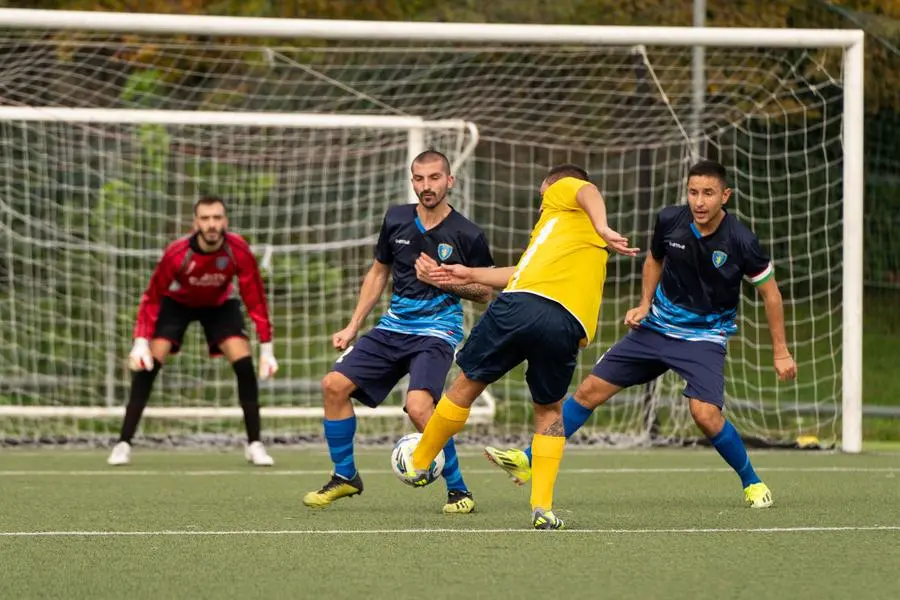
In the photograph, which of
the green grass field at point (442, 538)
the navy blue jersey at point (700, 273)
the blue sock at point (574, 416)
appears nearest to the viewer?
the green grass field at point (442, 538)

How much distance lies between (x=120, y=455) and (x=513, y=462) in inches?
159

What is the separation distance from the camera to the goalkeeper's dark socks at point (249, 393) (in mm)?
10445

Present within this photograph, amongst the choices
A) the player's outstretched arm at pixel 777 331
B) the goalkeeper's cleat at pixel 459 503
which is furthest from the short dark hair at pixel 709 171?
the goalkeeper's cleat at pixel 459 503

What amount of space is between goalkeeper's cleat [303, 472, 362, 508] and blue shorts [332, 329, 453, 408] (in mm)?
361

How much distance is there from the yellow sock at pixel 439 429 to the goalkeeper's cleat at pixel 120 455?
4.03 meters

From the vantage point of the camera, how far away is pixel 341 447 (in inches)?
295

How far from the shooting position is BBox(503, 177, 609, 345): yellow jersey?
649cm

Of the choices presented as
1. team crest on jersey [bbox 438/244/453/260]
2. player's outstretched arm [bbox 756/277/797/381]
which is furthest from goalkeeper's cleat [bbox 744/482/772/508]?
team crest on jersey [bbox 438/244/453/260]

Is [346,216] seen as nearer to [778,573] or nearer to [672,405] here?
[672,405]

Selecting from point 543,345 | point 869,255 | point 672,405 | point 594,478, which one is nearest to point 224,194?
point 672,405

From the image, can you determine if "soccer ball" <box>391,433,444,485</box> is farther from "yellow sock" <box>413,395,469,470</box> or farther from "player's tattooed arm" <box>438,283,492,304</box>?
"player's tattooed arm" <box>438,283,492,304</box>

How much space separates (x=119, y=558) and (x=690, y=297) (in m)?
3.17

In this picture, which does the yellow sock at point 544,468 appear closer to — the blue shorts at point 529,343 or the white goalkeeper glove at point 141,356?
the blue shorts at point 529,343

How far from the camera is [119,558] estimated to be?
226 inches
